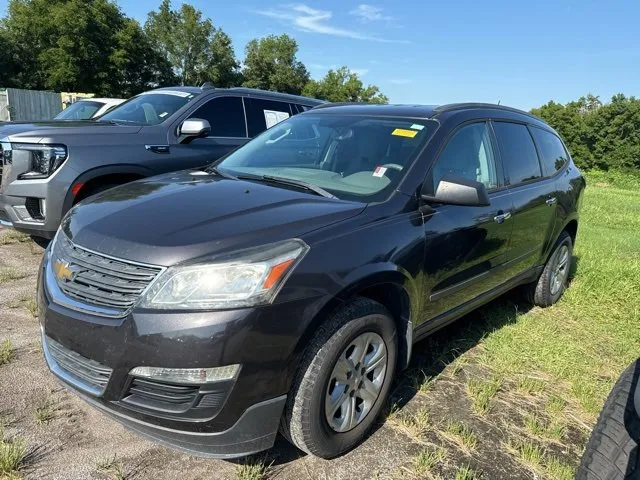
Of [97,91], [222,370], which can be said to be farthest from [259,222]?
[97,91]

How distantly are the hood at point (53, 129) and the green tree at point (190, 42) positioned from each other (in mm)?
58887

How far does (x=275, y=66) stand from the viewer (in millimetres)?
70250

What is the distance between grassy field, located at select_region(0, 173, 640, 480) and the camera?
2.39 m

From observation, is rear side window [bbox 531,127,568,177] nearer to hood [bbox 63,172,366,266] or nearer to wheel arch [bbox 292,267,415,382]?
wheel arch [bbox 292,267,415,382]

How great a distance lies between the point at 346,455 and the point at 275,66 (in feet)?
238

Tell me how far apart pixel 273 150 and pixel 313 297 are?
Answer: 1.72m

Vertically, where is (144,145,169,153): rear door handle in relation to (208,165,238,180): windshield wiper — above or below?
below

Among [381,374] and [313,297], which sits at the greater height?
[313,297]

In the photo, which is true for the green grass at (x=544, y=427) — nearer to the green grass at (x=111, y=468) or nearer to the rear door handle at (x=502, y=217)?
the rear door handle at (x=502, y=217)

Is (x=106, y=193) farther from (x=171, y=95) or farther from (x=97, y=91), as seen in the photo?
(x=97, y=91)

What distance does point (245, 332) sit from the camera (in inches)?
77.7

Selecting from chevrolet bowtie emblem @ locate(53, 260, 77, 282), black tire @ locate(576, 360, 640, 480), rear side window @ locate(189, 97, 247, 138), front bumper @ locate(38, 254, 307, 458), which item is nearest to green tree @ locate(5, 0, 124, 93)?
rear side window @ locate(189, 97, 247, 138)

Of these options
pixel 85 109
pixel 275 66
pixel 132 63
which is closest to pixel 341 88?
pixel 275 66

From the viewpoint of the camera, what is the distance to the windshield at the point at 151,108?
580 centimetres
